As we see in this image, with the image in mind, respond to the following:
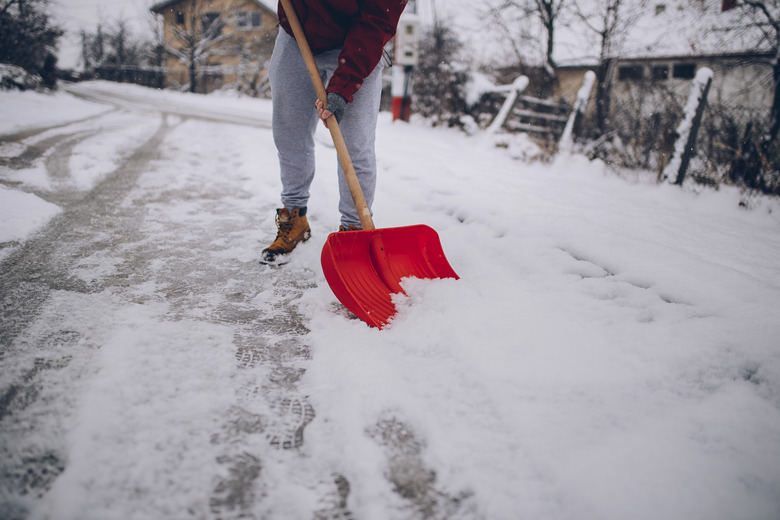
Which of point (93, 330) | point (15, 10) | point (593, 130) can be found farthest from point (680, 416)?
point (15, 10)

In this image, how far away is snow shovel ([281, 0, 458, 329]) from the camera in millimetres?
1354

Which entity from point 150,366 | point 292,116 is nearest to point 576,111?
point 292,116

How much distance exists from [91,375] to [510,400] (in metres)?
1.00

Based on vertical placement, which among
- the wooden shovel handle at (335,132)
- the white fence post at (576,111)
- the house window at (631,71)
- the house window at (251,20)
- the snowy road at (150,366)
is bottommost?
the snowy road at (150,366)

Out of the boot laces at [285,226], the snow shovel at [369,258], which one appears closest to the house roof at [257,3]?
the boot laces at [285,226]

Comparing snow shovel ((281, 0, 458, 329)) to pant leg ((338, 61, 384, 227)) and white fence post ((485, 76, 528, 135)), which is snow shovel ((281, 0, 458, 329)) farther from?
white fence post ((485, 76, 528, 135))

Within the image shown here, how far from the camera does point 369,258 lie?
5.09 feet

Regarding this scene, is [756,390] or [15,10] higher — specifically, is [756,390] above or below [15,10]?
below

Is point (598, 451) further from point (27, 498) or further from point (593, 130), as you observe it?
point (593, 130)

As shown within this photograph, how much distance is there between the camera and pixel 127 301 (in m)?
1.33

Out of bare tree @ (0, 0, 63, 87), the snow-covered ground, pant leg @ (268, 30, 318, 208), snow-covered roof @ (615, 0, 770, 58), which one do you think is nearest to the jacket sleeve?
pant leg @ (268, 30, 318, 208)

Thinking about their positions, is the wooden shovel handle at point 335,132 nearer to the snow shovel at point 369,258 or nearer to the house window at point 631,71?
the snow shovel at point 369,258

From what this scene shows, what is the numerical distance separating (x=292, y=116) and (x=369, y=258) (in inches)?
30.5

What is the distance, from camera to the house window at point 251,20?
922 inches
